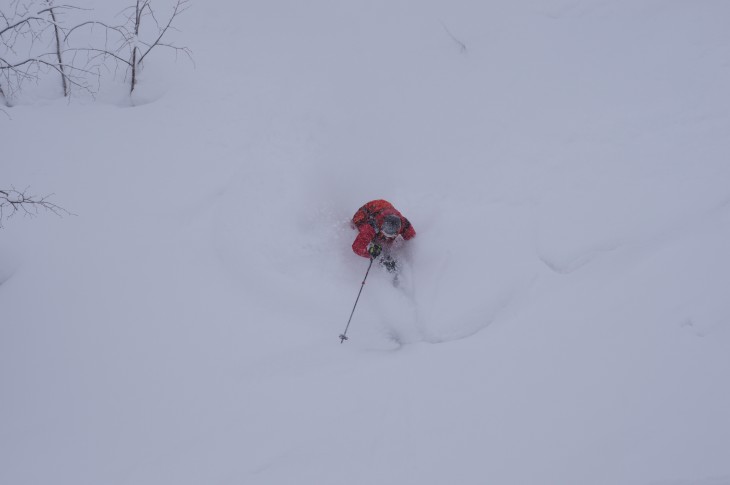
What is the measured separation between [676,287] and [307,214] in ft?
16.2

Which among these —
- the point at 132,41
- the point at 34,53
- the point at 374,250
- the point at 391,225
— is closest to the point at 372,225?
the point at 374,250

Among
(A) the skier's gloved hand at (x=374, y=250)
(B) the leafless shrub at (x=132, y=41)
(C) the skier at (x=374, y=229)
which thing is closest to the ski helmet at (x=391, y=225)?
(C) the skier at (x=374, y=229)

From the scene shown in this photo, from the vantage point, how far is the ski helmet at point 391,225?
5.99m

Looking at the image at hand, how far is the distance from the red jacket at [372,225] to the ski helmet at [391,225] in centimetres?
38

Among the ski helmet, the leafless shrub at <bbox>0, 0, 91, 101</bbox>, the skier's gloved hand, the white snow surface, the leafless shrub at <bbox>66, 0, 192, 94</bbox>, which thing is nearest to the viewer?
the white snow surface

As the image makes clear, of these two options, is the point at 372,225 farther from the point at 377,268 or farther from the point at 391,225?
the point at 377,268

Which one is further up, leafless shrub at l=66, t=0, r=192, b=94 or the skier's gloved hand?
leafless shrub at l=66, t=0, r=192, b=94

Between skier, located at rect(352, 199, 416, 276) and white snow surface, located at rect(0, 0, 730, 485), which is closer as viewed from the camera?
white snow surface, located at rect(0, 0, 730, 485)

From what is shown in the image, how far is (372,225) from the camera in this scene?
648 centimetres

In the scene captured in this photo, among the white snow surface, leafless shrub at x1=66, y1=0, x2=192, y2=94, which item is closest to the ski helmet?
the white snow surface

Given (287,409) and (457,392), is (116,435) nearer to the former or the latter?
(287,409)

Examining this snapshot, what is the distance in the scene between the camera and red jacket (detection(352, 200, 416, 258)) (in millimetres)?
6379

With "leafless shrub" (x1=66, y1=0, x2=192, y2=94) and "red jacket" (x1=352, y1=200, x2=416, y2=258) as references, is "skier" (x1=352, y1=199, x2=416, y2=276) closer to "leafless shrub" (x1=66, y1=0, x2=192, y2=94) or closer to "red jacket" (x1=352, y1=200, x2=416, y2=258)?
"red jacket" (x1=352, y1=200, x2=416, y2=258)

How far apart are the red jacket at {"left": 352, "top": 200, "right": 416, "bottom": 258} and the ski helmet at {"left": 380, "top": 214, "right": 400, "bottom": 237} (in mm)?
376
